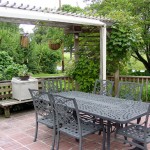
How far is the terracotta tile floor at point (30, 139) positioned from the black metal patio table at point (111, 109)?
21.6 inches

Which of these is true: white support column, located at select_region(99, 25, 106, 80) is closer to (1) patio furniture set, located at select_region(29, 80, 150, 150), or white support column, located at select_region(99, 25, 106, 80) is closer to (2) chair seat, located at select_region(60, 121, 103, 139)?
(1) patio furniture set, located at select_region(29, 80, 150, 150)

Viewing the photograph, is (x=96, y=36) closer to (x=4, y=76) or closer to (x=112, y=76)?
(x=112, y=76)

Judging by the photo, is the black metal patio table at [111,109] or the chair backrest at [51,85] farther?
the chair backrest at [51,85]

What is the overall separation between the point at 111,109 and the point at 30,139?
157cm

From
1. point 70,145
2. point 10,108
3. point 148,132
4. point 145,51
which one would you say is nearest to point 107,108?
point 148,132

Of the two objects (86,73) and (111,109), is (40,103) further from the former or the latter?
(86,73)

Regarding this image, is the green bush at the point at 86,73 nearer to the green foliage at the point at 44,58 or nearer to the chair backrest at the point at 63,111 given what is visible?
the chair backrest at the point at 63,111

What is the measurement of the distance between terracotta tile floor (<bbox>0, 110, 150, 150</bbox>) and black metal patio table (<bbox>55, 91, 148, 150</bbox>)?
0.55 m

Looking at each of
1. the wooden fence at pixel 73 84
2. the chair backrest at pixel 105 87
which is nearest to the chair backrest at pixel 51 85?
the chair backrest at pixel 105 87

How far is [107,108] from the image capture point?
9.86 ft

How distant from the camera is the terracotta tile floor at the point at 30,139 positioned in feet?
10.8

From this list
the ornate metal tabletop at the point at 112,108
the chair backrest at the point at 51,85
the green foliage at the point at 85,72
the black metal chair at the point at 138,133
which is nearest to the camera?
the black metal chair at the point at 138,133

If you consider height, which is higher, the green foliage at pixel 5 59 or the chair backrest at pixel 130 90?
the green foliage at pixel 5 59

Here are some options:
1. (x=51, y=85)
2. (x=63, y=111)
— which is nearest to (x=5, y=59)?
(x=51, y=85)
